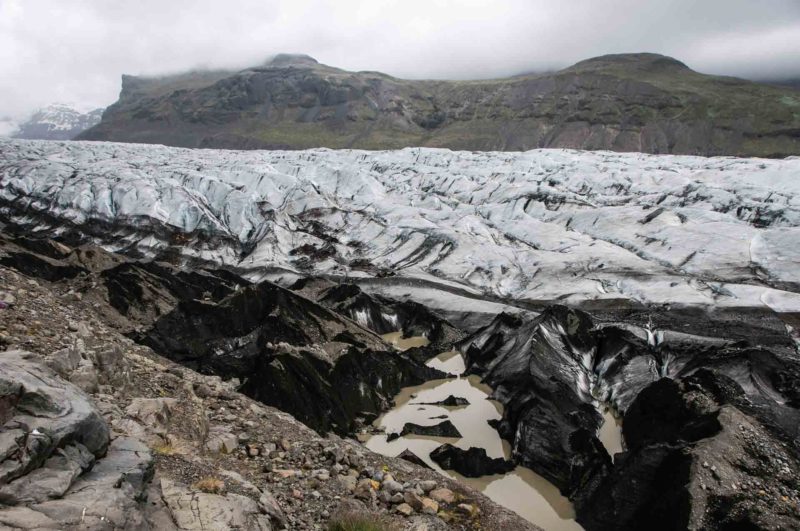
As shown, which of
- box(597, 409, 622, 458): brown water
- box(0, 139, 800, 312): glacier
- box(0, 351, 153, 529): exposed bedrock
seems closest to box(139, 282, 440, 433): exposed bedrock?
box(597, 409, 622, 458): brown water

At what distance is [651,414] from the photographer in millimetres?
15656

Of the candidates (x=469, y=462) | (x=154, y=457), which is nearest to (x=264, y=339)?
(x=469, y=462)

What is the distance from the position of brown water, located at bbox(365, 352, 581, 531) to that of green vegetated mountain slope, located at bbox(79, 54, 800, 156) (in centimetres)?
12399

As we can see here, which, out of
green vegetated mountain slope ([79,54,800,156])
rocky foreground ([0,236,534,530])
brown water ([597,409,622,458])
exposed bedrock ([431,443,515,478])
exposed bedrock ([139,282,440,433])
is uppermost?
green vegetated mountain slope ([79,54,800,156])

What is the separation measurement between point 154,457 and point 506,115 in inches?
6561

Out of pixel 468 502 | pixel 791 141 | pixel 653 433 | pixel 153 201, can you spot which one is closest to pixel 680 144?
pixel 791 141

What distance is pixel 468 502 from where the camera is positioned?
8531mm

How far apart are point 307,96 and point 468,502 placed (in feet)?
654

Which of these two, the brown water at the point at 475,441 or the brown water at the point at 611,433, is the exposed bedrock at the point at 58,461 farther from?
the brown water at the point at 611,433

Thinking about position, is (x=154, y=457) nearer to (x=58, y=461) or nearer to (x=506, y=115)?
(x=58, y=461)

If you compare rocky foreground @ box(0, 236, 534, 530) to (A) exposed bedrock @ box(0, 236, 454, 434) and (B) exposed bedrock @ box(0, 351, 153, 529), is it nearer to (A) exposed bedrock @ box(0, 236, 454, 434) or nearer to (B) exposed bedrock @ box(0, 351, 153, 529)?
(B) exposed bedrock @ box(0, 351, 153, 529)

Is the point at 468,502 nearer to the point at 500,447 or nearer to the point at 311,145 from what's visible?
the point at 500,447

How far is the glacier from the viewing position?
113 ft

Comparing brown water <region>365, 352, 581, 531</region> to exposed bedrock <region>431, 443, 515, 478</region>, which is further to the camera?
exposed bedrock <region>431, 443, 515, 478</region>
